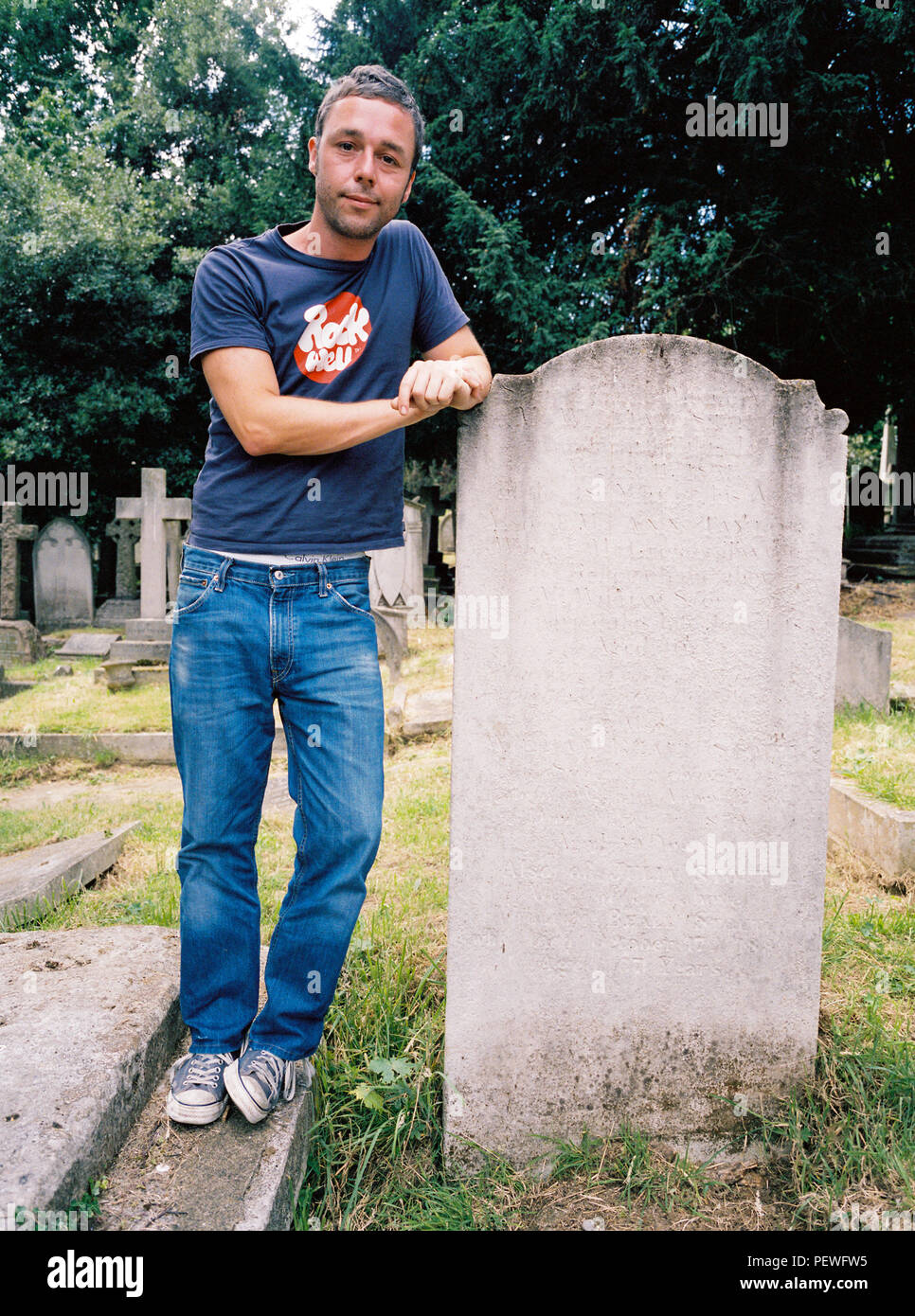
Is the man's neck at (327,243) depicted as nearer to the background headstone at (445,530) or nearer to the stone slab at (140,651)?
the stone slab at (140,651)

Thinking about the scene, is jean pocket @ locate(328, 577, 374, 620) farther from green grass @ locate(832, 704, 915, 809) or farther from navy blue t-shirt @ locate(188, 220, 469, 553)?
green grass @ locate(832, 704, 915, 809)

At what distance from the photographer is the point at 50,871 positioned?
3527mm

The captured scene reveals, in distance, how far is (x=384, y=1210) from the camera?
2.02 metres

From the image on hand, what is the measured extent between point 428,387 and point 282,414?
1.02ft

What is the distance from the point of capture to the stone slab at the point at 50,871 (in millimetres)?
3234

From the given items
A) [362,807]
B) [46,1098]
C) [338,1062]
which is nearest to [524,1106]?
[338,1062]

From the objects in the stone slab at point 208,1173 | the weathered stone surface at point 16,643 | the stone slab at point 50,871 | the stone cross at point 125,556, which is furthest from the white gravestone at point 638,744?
the stone cross at point 125,556

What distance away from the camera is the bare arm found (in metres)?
1.90

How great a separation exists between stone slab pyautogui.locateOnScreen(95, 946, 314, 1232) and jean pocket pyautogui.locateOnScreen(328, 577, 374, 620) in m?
1.12

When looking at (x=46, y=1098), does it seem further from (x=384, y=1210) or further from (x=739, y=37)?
(x=739, y=37)

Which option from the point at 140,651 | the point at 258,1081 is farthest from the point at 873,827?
the point at 140,651

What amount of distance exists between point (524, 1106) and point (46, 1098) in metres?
1.06

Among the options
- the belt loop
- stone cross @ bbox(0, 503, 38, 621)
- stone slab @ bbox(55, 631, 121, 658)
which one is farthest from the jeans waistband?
stone cross @ bbox(0, 503, 38, 621)
